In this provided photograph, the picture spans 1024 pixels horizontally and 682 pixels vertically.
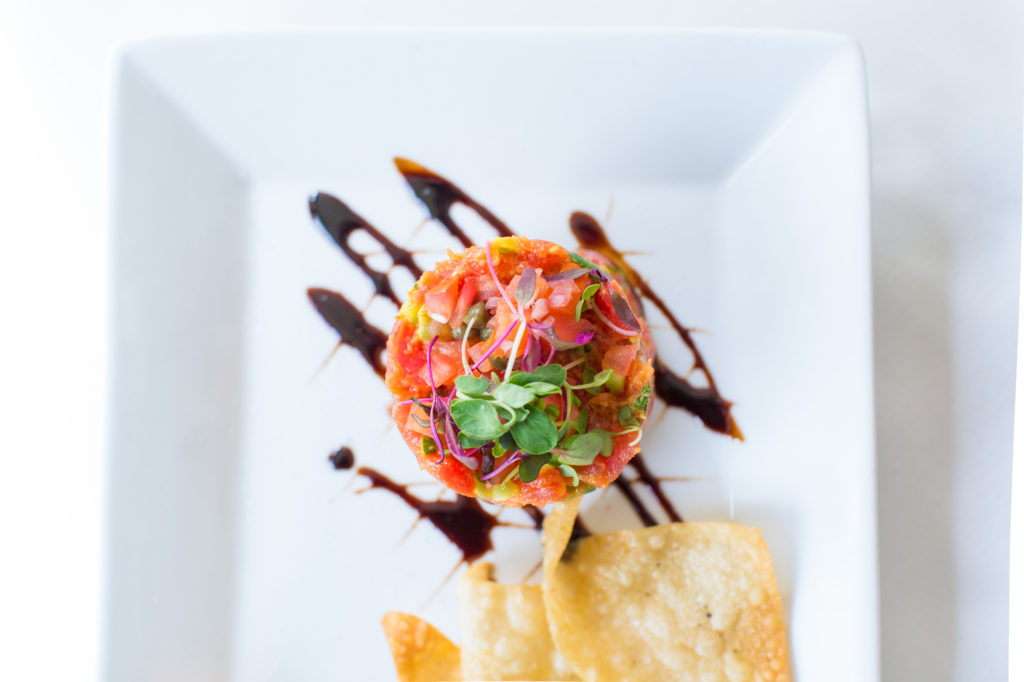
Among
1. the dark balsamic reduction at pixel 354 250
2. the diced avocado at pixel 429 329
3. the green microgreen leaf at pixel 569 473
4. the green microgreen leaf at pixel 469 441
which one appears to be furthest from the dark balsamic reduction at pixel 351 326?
the green microgreen leaf at pixel 569 473

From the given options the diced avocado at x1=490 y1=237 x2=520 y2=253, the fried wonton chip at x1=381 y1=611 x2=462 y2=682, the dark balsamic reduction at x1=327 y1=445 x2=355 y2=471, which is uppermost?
the diced avocado at x1=490 y1=237 x2=520 y2=253

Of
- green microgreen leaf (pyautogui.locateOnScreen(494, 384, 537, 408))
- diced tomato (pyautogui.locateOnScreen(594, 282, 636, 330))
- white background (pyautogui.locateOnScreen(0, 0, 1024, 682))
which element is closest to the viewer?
green microgreen leaf (pyautogui.locateOnScreen(494, 384, 537, 408))

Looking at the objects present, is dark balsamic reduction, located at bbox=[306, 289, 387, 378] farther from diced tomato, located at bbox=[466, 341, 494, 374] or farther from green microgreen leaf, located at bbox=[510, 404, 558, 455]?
green microgreen leaf, located at bbox=[510, 404, 558, 455]

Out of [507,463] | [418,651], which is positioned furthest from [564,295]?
[418,651]

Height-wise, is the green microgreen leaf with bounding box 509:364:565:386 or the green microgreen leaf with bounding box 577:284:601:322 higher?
the green microgreen leaf with bounding box 577:284:601:322

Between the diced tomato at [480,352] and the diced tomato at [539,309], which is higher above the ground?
the diced tomato at [539,309]

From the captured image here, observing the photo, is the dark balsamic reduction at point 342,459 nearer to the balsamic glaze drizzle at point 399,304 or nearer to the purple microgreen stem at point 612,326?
the balsamic glaze drizzle at point 399,304

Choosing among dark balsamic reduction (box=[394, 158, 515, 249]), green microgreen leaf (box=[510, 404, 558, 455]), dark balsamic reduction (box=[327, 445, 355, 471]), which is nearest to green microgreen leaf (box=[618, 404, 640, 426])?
green microgreen leaf (box=[510, 404, 558, 455])

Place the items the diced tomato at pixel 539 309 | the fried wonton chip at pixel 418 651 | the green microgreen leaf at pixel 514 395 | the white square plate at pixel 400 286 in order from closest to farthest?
the green microgreen leaf at pixel 514 395 → the diced tomato at pixel 539 309 → the white square plate at pixel 400 286 → the fried wonton chip at pixel 418 651
